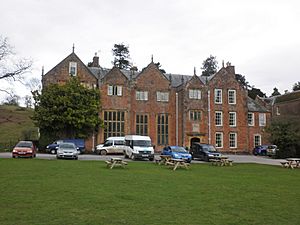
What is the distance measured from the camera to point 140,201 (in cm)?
1170

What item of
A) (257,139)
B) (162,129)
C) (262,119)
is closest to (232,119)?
(257,139)

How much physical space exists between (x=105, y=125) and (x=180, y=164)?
916 inches

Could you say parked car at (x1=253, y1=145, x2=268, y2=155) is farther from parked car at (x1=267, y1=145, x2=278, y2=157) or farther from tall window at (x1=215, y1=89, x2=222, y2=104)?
tall window at (x1=215, y1=89, x2=222, y2=104)

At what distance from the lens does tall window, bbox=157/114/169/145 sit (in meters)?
50.1

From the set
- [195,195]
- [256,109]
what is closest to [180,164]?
[195,195]

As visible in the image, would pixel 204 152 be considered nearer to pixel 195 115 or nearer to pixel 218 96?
pixel 195 115

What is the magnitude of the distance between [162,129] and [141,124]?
315cm

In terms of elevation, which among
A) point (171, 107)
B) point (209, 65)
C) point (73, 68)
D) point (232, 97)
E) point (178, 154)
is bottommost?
point (178, 154)

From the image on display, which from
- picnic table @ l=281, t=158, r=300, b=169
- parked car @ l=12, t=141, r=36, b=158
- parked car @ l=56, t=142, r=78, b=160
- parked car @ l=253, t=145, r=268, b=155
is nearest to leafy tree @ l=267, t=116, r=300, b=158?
parked car @ l=253, t=145, r=268, b=155

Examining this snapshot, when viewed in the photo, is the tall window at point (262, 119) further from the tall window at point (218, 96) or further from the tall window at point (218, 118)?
the tall window at point (218, 96)

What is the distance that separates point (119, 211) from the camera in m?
10.1

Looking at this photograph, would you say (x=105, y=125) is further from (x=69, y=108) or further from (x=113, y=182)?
(x=113, y=182)

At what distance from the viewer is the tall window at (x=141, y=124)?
49.3 metres

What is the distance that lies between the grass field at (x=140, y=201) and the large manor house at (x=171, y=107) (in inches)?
1238
